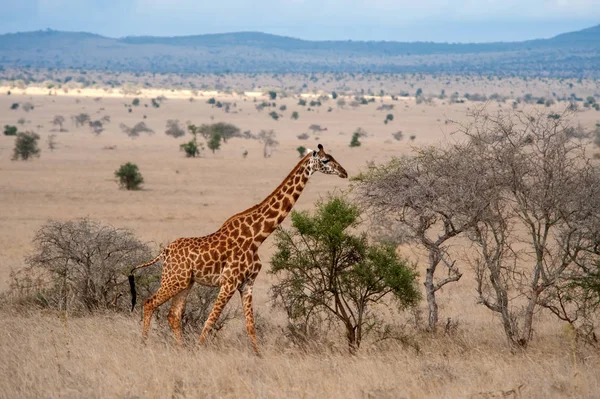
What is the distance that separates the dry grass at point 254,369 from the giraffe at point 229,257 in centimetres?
51

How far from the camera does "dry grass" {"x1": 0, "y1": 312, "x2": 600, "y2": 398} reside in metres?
9.09

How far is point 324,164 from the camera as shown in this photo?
11625 millimetres

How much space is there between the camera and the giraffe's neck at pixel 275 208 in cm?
1158

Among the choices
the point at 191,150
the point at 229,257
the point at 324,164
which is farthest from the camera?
the point at 191,150

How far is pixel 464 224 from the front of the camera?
12.4m

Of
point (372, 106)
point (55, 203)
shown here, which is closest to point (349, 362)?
point (55, 203)

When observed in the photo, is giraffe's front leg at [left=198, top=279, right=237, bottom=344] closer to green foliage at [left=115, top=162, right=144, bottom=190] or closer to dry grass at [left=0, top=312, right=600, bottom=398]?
dry grass at [left=0, top=312, right=600, bottom=398]

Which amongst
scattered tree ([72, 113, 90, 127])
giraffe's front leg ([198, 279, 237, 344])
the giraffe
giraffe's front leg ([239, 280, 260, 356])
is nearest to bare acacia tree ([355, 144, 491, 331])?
the giraffe

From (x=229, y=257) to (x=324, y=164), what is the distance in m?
1.71

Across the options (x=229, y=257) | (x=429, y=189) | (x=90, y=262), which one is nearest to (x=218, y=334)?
(x=229, y=257)

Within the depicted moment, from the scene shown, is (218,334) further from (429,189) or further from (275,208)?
(429,189)

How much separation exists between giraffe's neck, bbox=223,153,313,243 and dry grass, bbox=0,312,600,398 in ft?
5.03

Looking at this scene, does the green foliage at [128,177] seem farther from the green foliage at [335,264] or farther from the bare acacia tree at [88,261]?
the green foliage at [335,264]

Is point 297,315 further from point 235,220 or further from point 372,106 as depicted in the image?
point 372,106
